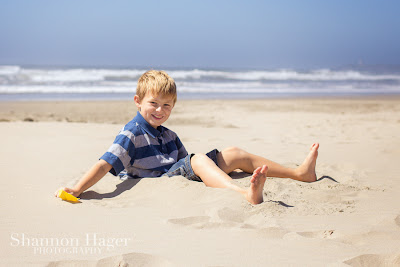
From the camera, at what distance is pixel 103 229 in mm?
2307

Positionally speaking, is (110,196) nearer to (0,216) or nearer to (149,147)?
(149,147)

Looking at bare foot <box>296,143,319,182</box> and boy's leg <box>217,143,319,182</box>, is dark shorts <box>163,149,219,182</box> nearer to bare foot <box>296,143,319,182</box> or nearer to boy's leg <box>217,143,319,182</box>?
boy's leg <box>217,143,319,182</box>

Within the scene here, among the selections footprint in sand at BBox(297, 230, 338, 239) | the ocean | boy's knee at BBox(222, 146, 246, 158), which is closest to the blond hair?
boy's knee at BBox(222, 146, 246, 158)

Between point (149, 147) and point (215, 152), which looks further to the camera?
point (215, 152)

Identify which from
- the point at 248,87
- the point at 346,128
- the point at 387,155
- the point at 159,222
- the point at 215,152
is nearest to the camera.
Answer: the point at 159,222

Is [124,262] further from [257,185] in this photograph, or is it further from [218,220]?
[257,185]

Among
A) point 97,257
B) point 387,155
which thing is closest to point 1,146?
point 97,257

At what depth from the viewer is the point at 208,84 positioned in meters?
19.9

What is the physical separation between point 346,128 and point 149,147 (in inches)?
179

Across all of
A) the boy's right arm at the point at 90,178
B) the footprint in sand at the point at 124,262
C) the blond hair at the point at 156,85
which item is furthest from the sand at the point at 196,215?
the blond hair at the point at 156,85

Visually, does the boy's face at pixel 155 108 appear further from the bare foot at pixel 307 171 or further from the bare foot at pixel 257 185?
the bare foot at pixel 307 171

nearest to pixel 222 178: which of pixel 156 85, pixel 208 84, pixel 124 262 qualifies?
pixel 156 85

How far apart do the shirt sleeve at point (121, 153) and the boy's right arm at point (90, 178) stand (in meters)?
0.04

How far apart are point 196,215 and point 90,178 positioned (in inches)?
35.3
